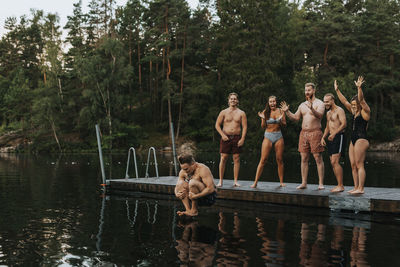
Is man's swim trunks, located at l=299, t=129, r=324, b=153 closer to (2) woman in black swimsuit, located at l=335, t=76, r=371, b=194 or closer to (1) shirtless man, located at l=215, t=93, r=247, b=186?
(2) woman in black swimsuit, located at l=335, t=76, r=371, b=194

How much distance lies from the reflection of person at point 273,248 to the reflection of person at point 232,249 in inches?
10.9

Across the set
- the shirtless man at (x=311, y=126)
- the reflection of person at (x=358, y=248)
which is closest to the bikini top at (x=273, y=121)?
the shirtless man at (x=311, y=126)

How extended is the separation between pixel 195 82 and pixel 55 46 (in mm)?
18754

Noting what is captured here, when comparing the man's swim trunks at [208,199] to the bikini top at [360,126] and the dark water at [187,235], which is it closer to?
the dark water at [187,235]

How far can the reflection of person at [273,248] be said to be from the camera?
5.30m

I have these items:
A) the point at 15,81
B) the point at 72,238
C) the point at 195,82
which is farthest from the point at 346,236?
the point at 15,81

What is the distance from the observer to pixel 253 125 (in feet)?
144

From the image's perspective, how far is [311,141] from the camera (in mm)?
9828

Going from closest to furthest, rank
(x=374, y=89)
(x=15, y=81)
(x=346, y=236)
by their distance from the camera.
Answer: (x=346, y=236)
(x=374, y=89)
(x=15, y=81)

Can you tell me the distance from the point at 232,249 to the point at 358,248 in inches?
69.3

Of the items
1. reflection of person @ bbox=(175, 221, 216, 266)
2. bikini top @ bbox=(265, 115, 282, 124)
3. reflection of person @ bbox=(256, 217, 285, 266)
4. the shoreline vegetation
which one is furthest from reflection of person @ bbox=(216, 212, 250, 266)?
the shoreline vegetation

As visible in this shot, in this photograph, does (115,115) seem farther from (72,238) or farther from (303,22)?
(72,238)

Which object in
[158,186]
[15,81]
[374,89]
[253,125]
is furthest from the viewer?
[15,81]

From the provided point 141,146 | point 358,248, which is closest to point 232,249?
point 358,248
